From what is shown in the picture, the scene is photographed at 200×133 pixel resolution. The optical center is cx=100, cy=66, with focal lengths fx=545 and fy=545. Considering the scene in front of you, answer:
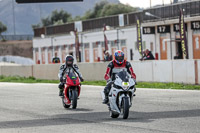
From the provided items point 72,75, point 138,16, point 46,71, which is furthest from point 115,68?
point 138,16

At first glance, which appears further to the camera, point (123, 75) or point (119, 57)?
point (119, 57)

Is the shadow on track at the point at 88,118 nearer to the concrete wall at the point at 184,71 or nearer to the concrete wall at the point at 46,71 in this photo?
the concrete wall at the point at 184,71

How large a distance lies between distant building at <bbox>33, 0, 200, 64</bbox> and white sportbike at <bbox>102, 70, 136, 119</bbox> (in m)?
23.3

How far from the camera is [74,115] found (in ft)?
43.5

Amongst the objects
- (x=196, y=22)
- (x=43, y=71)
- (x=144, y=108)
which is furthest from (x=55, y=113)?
(x=196, y=22)

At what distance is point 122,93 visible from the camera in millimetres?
11820

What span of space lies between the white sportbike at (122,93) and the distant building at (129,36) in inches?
917

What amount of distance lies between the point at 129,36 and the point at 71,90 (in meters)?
37.3

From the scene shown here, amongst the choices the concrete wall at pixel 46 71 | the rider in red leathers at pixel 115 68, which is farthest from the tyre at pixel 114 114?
the concrete wall at pixel 46 71

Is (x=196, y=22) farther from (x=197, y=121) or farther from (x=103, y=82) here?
(x=197, y=121)

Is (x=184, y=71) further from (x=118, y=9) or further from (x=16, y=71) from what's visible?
(x=118, y=9)

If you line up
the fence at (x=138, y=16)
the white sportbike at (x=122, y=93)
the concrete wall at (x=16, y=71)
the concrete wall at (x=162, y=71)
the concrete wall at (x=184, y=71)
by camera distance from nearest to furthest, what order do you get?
1. the white sportbike at (x=122, y=93)
2. the concrete wall at (x=184, y=71)
3. the concrete wall at (x=162, y=71)
4. the fence at (x=138, y=16)
5. the concrete wall at (x=16, y=71)

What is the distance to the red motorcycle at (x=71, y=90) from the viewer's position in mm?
15070

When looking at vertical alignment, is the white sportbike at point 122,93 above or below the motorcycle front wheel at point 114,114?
above
